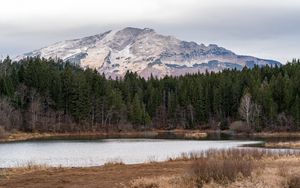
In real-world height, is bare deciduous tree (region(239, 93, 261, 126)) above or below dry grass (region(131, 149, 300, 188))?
above

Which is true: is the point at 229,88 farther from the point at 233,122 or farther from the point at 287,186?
the point at 287,186

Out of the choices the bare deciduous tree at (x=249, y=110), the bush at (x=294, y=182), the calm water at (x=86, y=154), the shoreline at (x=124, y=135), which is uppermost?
the bare deciduous tree at (x=249, y=110)

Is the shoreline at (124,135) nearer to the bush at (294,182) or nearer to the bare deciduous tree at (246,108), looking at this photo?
the bare deciduous tree at (246,108)

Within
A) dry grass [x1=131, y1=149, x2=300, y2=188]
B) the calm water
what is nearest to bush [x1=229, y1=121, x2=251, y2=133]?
the calm water

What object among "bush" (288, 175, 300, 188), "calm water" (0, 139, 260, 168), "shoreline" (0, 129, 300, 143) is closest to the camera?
"bush" (288, 175, 300, 188)

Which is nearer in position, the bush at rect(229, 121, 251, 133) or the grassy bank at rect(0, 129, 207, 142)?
the grassy bank at rect(0, 129, 207, 142)

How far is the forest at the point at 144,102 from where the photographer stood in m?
148

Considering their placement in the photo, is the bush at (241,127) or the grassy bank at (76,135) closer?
the grassy bank at (76,135)

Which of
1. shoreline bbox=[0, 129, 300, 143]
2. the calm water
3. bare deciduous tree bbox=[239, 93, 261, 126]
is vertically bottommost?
the calm water

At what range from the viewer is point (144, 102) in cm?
18838

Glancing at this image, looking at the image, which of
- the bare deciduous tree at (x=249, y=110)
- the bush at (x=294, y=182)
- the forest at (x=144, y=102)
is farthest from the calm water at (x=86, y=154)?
the bare deciduous tree at (x=249, y=110)

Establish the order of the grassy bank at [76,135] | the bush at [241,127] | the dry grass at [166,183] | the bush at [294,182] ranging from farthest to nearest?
the bush at [241,127]
the grassy bank at [76,135]
the dry grass at [166,183]
the bush at [294,182]

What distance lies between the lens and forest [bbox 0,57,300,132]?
14838 centimetres

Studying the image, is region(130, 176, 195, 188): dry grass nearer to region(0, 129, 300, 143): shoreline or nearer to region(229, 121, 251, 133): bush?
region(0, 129, 300, 143): shoreline
